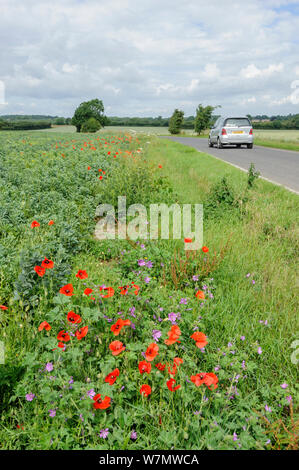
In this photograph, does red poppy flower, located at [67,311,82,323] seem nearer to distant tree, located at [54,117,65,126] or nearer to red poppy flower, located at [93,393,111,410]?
red poppy flower, located at [93,393,111,410]

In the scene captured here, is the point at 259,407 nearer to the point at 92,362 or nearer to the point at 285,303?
the point at 92,362

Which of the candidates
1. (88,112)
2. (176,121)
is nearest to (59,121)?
(88,112)

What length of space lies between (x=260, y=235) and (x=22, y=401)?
3450mm

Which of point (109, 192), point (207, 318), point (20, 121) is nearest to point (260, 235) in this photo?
point (207, 318)

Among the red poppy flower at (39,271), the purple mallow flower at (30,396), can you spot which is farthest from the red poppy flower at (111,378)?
the red poppy flower at (39,271)

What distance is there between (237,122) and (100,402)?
1770 centimetres

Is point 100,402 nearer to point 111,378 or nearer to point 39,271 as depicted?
point 111,378

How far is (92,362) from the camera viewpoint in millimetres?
2180

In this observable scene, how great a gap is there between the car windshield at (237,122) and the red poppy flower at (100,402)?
17.5 meters

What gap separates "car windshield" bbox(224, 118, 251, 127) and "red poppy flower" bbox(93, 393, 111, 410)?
17.5 m

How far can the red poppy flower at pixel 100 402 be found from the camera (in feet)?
5.37

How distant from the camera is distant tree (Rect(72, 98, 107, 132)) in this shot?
3241 inches

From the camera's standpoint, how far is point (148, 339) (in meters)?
2.19

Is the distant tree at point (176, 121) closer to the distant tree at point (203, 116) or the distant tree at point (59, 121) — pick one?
the distant tree at point (203, 116)
